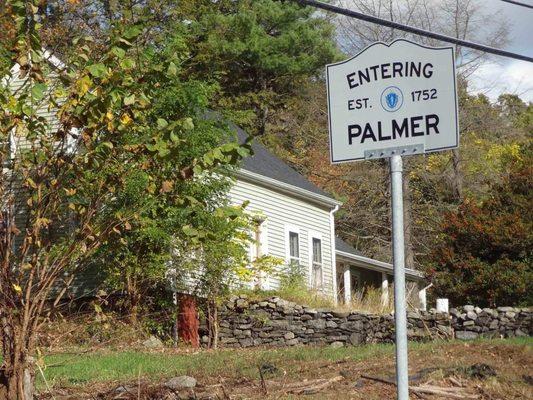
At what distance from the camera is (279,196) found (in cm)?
2714

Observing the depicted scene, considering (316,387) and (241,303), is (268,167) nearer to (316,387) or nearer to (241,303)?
(241,303)

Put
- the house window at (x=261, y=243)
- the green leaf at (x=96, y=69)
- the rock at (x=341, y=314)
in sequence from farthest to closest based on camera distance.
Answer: the house window at (x=261, y=243) → the rock at (x=341, y=314) → the green leaf at (x=96, y=69)

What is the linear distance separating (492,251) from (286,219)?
214 inches

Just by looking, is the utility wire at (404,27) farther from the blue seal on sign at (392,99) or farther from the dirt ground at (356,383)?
the blue seal on sign at (392,99)

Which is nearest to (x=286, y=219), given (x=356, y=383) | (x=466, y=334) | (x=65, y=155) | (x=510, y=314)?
(x=510, y=314)

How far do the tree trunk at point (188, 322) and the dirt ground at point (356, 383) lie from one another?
9.69 meters

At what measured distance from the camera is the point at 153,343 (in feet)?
63.4

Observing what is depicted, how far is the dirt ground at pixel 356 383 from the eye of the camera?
347 inches

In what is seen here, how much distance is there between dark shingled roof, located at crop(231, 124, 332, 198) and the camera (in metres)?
25.9

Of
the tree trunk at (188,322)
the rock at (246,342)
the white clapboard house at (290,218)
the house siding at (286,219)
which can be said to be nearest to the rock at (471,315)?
the white clapboard house at (290,218)

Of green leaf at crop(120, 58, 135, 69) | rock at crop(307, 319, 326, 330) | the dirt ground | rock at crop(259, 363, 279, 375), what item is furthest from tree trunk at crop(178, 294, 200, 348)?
green leaf at crop(120, 58, 135, 69)

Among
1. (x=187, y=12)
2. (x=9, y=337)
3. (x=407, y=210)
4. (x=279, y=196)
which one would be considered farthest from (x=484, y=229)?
(x=9, y=337)

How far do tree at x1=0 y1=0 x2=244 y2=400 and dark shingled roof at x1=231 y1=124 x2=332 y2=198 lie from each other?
16.9 m

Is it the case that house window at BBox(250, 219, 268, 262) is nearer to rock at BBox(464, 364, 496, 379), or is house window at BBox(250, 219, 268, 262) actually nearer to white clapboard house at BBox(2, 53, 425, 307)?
white clapboard house at BBox(2, 53, 425, 307)
